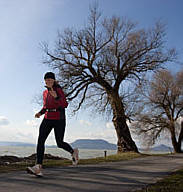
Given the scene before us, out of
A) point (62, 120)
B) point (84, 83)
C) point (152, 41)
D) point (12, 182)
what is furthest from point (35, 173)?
point (152, 41)

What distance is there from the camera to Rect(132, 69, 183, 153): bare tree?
1119 inches

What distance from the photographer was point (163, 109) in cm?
2908

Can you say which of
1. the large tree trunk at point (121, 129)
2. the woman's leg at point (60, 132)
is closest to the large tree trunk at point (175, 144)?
the large tree trunk at point (121, 129)

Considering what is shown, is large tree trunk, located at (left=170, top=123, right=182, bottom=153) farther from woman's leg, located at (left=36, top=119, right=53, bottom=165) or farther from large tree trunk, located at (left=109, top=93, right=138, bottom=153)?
woman's leg, located at (left=36, top=119, right=53, bottom=165)

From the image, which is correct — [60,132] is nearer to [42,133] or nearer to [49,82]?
Answer: [42,133]

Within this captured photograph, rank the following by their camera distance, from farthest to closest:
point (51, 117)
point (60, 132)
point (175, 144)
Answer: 1. point (175, 144)
2. point (60, 132)
3. point (51, 117)

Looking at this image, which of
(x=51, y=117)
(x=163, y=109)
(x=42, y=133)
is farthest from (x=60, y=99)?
(x=163, y=109)

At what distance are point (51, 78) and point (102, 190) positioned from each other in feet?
9.62

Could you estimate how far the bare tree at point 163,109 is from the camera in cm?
2842

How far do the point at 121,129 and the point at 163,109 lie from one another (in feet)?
39.5

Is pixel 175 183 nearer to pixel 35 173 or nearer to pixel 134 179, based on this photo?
pixel 134 179

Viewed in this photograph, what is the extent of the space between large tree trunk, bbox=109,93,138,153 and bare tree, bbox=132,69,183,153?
9.70 meters

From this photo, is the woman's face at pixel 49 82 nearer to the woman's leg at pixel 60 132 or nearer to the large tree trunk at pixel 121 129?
the woman's leg at pixel 60 132

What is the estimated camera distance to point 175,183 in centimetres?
543
